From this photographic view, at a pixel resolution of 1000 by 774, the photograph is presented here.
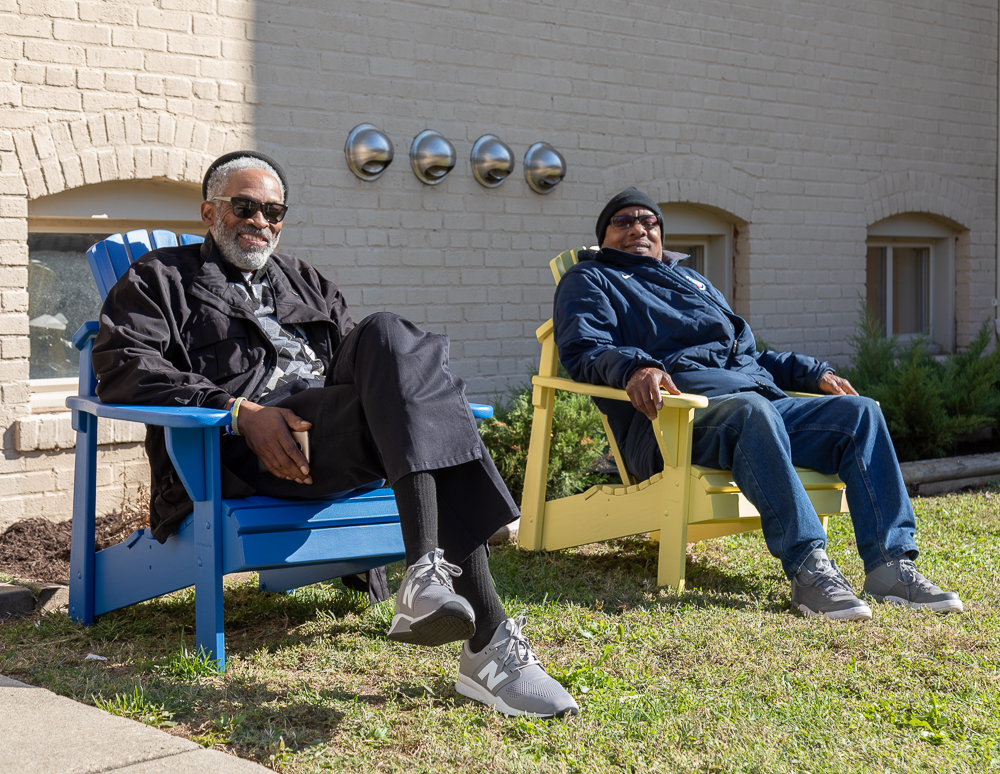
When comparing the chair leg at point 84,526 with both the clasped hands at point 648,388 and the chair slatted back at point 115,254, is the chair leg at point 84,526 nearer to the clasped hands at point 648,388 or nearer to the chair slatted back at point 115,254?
the chair slatted back at point 115,254

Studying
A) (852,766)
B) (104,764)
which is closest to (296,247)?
(104,764)

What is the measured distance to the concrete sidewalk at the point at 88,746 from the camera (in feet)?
6.39

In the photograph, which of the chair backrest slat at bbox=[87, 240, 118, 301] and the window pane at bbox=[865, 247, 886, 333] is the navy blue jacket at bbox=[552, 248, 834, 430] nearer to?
the chair backrest slat at bbox=[87, 240, 118, 301]

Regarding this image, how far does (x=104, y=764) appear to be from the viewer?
6.43 ft

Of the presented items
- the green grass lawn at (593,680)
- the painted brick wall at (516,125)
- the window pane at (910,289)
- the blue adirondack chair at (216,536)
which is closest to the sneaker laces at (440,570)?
the green grass lawn at (593,680)

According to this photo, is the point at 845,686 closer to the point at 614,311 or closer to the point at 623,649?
the point at 623,649

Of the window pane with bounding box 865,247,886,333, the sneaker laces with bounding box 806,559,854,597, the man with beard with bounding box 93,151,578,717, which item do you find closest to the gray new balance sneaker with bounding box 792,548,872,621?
the sneaker laces with bounding box 806,559,854,597

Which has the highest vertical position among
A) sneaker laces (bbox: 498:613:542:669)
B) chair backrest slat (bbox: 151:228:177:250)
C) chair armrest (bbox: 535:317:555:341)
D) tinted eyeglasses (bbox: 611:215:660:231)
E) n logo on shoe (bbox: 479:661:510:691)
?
tinted eyeglasses (bbox: 611:215:660:231)

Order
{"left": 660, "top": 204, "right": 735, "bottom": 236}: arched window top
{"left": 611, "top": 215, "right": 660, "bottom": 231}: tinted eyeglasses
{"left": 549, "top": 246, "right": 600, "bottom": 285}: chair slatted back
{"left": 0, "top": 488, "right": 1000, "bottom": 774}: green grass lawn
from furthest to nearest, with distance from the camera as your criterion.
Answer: {"left": 660, "top": 204, "right": 735, "bottom": 236}: arched window top < {"left": 549, "top": 246, "right": 600, "bottom": 285}: chair slatted back < {"left": 611, "top": 215, "right": 660, "bottom": 231}: tinted eyeglasses < {"left": 0, "top": 488, "right": 1000, "bottom": 774}: green grass lawn

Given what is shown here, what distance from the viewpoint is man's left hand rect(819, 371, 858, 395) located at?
12.5 feet

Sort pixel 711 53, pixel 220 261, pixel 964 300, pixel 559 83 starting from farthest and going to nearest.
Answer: pixel 964 300, pixel 711 53, pixel 559 83, pixel 220 261

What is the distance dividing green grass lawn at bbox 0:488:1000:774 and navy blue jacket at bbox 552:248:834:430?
0.70m

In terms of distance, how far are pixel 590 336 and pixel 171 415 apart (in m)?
1.57

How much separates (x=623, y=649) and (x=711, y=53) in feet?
15.0
